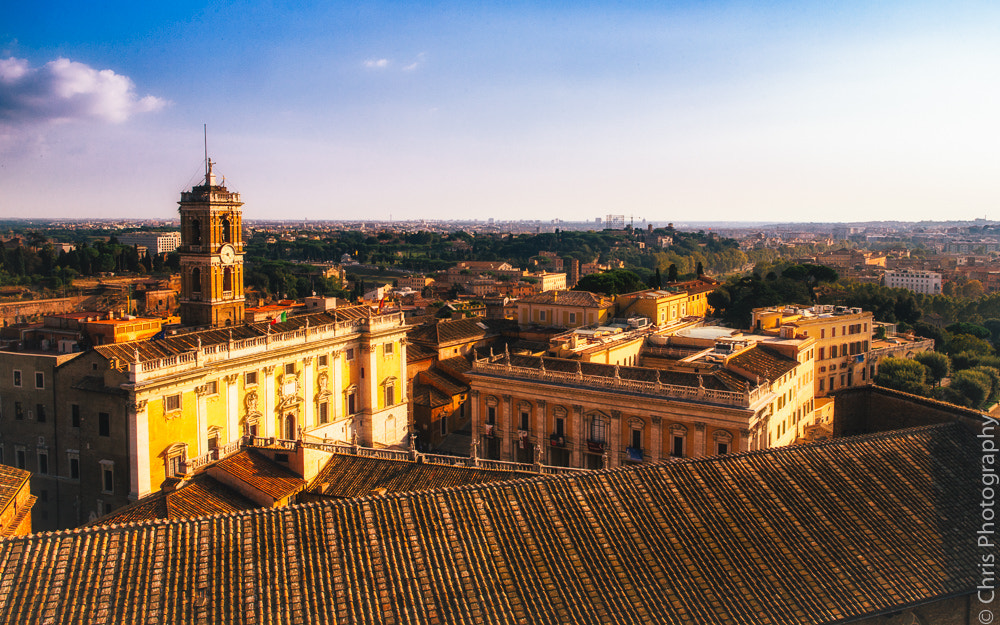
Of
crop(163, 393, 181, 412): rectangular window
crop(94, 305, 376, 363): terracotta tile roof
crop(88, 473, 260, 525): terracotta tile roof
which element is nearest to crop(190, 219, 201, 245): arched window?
crop(94, 305, 376, 363): terracotta tile roof

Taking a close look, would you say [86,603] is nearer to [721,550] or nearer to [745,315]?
[721,550]

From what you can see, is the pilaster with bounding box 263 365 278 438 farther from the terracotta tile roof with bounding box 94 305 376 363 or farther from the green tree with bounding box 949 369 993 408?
the green tree with bounding box 949 369 993 408

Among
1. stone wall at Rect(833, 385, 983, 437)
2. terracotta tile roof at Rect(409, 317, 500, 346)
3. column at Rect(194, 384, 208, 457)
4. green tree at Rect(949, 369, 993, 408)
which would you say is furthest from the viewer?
green tree at Rect(949, 369, 993, 408)

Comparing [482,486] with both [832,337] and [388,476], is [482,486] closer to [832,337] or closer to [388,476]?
[388,476]

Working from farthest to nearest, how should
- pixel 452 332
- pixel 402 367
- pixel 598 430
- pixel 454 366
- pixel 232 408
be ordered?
pixel 452 332 < pixel 454 366 < pixel 402 367 < pixel 598 430 < pixel 232 408

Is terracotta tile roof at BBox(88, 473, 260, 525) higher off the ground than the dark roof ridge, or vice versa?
the dark roof ridge

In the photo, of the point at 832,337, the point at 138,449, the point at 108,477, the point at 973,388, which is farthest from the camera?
the point at 973,388

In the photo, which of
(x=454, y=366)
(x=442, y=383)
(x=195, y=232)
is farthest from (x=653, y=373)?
(x=195, y=232)
